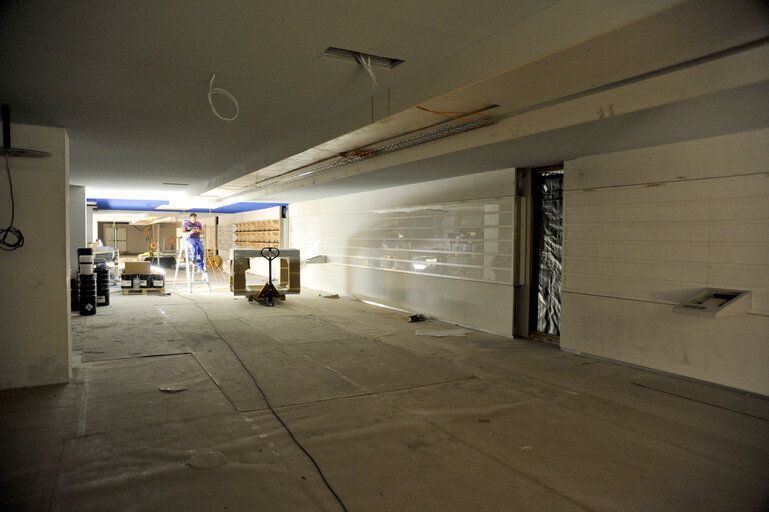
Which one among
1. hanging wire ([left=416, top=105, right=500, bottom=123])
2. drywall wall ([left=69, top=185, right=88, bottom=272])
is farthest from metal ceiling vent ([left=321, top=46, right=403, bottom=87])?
drywall wall ([left=69, top=185, right=88, bottom=272])

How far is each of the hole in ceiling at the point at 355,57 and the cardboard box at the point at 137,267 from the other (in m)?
9.72

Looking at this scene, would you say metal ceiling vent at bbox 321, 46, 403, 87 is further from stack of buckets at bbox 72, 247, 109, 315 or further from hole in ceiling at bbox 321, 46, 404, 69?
stack of buckets at bbox 72, 247, 109, 315

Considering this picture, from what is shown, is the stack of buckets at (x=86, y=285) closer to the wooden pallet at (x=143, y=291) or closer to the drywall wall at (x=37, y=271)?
the wooden pallet at (x=143, y=291)

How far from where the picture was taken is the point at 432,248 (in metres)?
8.31

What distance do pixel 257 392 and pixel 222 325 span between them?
3.41m

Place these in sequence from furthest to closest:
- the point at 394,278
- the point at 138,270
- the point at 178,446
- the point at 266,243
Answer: the point at 266,243
the point at 138,270
the point at 394,278
the point at 178,446

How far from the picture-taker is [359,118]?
15.6 feet

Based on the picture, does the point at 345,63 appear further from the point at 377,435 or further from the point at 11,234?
the point at 11,234

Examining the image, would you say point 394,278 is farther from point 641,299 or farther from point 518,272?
point 641,299

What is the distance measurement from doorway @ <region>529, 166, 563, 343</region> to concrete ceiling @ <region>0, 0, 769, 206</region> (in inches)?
45.5

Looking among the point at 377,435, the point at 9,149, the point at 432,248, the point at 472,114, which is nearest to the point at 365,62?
the point at 472,114

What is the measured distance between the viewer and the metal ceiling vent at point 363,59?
302 centimetres

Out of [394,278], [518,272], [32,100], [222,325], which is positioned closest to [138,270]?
[222,325]

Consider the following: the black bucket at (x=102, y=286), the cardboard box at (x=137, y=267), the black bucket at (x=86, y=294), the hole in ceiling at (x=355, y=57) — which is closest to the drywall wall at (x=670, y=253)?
the hole in ceiling at (x=355, y=57)
